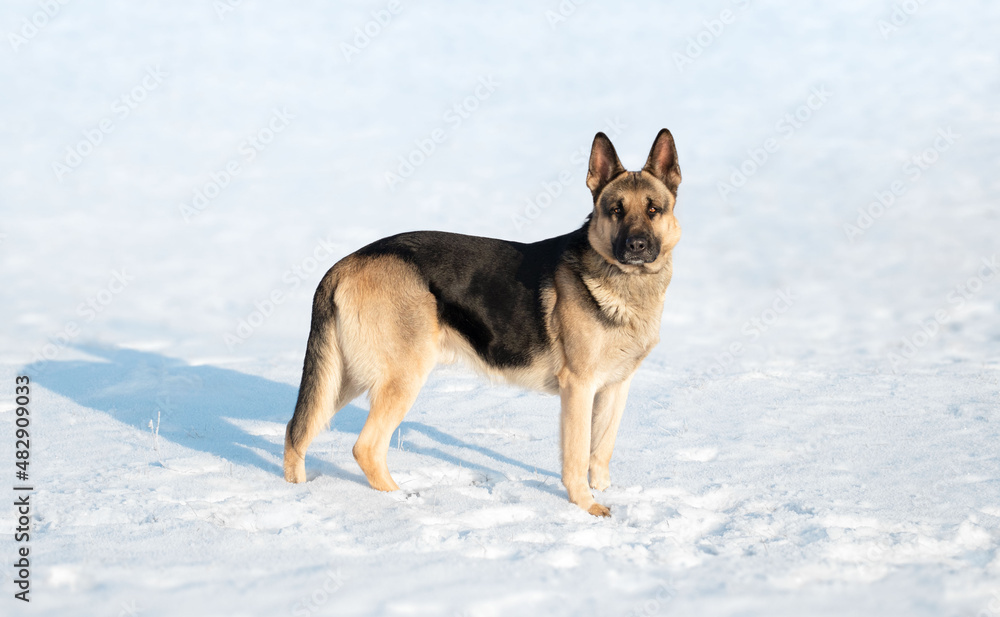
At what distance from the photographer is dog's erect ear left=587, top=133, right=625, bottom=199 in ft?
17.9

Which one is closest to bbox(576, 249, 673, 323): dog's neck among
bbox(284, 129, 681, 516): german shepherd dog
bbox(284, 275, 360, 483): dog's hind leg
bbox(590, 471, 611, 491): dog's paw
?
bbox(284, 129, 681, 516): german shepherd dog

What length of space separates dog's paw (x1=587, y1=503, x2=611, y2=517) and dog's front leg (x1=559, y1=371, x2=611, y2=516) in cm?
12

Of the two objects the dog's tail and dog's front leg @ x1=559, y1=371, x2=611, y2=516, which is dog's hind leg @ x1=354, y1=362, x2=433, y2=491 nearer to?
the dog's tail

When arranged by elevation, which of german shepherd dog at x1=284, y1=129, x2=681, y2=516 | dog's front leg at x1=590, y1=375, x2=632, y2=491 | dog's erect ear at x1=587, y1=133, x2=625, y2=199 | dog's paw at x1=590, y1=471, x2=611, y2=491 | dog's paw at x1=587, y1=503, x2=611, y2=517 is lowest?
dog's paw at x1=590, y1=471, x2=611, y2=491

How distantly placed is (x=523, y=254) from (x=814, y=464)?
307 cm

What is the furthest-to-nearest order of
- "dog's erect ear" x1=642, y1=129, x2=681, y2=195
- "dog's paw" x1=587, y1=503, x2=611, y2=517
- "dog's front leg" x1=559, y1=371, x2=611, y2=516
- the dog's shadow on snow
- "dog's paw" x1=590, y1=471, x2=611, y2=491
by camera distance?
the dog's shadow on snow → "dog's paw" x1=590, y1=471, x2=611, y2=491 → "dog's erect ear" x1=642, y1=129, x2=681, y2=195 → "dog's front leg" x1=559, y1=371, x2=611, y2=516 → "dog's paw" x1=587, y1=503, x2=611, y2=517

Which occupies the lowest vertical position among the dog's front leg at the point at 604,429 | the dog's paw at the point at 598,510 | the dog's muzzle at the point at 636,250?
the dog's paw at the point at 598,510

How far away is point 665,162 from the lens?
5539 millimetres

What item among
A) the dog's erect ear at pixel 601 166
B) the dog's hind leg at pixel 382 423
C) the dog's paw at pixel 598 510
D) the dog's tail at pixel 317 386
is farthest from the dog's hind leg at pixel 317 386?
the dog's erect ear at pixel 601 166

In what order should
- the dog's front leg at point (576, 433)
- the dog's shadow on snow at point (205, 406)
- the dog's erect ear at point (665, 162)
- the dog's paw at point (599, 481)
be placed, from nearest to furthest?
the dog's front leg at point (576, 433) < the dog's erect ear at point (665, 162) < the dog's paw at point (599, 481) < the dog's shadow on snow at point (205, 406)

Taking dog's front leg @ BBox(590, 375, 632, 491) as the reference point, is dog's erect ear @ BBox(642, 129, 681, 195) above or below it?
above

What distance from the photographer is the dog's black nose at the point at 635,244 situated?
16.6 ft

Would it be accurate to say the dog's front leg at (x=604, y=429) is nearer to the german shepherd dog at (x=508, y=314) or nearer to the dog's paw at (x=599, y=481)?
the dog's paw at (x=599, y=481)

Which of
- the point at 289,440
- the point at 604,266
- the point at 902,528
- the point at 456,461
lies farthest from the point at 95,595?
the point at 902,528
